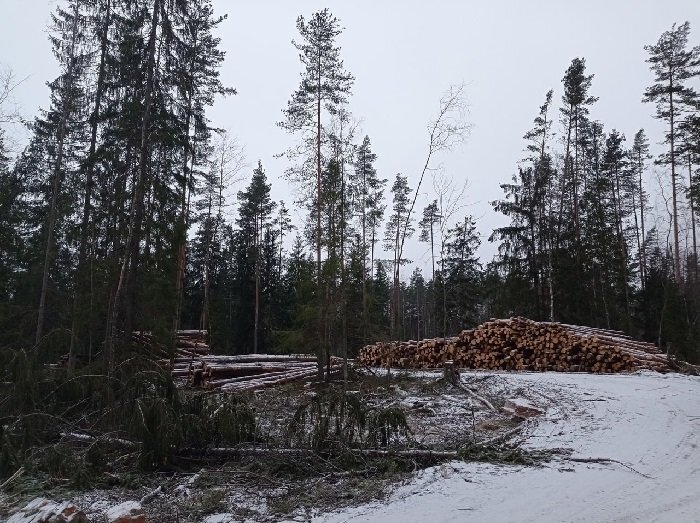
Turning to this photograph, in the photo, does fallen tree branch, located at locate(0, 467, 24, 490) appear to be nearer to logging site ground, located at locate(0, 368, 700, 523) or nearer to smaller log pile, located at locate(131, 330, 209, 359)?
logging site ground, located at locate(0, 368, 700, 523)

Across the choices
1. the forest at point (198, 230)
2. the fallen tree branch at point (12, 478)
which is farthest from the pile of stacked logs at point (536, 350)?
the fallen tree branch at point (12, 478)

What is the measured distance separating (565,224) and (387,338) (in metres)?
17.6

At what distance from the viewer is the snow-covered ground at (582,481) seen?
3.55 metres

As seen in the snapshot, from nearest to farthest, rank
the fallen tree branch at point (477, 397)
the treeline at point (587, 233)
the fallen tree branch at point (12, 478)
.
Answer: the fallen tree branch at point (12, 478), the fallen tree branch at point (477, 397), the treeline at point (587, 233)

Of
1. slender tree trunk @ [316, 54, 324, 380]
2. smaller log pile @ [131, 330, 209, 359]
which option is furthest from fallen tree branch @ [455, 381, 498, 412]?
smaller log pile @ [131, 330, 209, 359]

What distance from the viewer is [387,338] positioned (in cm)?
1186

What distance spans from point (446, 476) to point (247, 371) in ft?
29.1

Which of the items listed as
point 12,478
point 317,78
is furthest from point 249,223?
point 12,478

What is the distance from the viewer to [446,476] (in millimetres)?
4500

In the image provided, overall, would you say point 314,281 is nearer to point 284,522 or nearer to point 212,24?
point 284,522

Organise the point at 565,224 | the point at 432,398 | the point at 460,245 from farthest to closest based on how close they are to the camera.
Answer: the point at 460,245 → the point at 565,224 → the point at 432,398

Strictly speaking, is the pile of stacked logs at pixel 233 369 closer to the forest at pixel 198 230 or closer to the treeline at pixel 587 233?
the forest at pixel 198 230

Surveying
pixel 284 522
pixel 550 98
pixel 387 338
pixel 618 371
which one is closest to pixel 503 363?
pixel 618 371

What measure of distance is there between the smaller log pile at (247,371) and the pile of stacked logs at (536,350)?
189 cm
